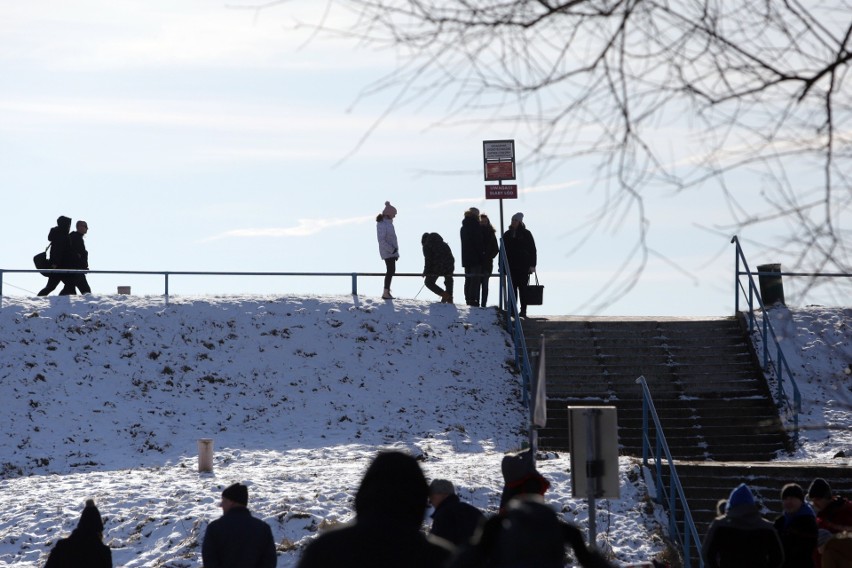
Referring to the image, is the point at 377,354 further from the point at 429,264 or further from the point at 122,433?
the point at 122,433

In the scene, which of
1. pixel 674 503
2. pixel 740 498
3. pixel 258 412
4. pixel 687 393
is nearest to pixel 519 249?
pixel 687 393

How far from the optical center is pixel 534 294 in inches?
949

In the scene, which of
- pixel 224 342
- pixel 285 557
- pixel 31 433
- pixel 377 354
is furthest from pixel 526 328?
pixel 285 557

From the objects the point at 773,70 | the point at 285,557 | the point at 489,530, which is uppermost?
the point at 773,70

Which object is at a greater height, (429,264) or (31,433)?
(429,264)

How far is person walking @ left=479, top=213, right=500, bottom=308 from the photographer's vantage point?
24703 millimetres

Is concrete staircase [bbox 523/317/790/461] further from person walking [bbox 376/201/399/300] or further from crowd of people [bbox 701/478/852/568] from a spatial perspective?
crowd of people [bbox 701/478/852/568]

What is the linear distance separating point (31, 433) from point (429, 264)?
879cm

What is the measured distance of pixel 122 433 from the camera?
19.9 meters

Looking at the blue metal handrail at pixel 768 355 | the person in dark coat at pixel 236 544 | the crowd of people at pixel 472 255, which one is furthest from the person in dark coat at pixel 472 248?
the person in dark coat at pixel 236 544

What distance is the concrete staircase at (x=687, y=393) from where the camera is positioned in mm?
15062

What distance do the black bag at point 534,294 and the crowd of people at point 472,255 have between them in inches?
2.4

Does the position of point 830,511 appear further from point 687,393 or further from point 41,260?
point 41,260

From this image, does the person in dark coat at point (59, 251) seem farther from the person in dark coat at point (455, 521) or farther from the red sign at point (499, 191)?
the person in dark coat at point (455, 521)
